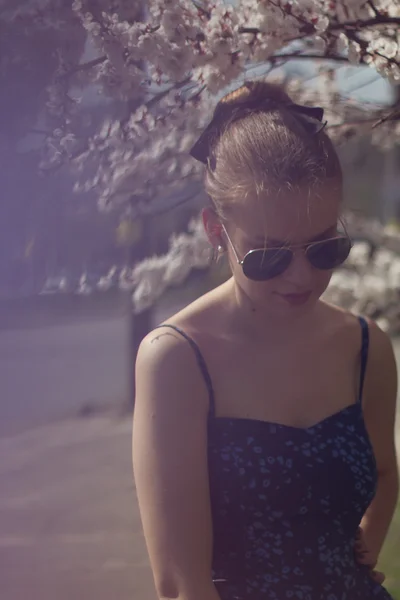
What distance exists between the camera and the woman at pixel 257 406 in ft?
4.48

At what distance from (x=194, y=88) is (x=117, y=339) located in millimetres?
11393

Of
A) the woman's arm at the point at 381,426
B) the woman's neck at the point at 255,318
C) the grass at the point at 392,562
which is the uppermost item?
the woman's neck at the point at 255,318

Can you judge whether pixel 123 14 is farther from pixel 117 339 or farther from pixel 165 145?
pixel 117 339

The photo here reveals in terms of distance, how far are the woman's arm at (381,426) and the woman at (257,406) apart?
12 centimetres

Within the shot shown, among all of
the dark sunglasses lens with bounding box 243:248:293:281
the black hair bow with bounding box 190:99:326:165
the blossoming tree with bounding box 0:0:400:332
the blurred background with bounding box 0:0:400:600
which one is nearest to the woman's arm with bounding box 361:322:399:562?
the dark sunglasses lens with bounding box 243:248:293:281

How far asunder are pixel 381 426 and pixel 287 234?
0.53m

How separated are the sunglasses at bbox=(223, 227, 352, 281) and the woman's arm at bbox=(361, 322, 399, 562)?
10.7 inches

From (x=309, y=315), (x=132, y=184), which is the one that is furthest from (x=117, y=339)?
(x=309, y=315)

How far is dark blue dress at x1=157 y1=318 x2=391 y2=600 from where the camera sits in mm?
1392

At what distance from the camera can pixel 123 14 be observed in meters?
2.08

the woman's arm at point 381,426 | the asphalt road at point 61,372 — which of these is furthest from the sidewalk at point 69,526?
the woman's arm at point 381,426

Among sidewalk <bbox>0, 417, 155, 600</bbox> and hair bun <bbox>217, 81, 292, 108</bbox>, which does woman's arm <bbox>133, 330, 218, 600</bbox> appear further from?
sidewalk <bbox>0, 417, 155, 600</bbox>

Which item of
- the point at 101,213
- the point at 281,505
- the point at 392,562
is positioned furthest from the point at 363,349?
the point at 392,562

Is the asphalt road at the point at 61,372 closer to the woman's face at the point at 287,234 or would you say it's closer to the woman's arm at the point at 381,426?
the woman's arm at the point at 381,426
